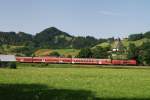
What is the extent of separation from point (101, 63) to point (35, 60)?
19.8 metres

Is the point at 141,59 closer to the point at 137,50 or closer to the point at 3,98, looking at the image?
the point at 137,50

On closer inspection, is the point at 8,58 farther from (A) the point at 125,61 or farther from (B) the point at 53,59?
(A) the point at 125,61

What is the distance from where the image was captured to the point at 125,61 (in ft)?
405

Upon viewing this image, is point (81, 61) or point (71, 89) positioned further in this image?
point (81, 61)

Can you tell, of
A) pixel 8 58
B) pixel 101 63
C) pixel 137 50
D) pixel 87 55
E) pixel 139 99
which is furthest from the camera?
pixel 87 55

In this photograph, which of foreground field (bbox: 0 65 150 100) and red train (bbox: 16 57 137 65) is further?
red train (bbox: 16 57 137 65)

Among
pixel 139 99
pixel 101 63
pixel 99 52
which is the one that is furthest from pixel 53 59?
→ pixel 139 99

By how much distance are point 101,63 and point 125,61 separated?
294 inches

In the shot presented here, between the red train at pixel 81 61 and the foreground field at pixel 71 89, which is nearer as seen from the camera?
the foreground field at pixel 71 89

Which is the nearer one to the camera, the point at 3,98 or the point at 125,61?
the point at 3,98

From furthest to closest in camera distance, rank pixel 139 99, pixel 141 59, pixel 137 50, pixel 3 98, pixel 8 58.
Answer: pixel 137 50, pixel 141 59, pixel 8 58, pixel 139 99, pixel 3 98

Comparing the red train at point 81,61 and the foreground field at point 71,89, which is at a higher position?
the red train at point 81,61

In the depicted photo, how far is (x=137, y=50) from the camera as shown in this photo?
144500 millimetres

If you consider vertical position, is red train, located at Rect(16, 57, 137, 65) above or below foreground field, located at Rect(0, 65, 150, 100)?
above
